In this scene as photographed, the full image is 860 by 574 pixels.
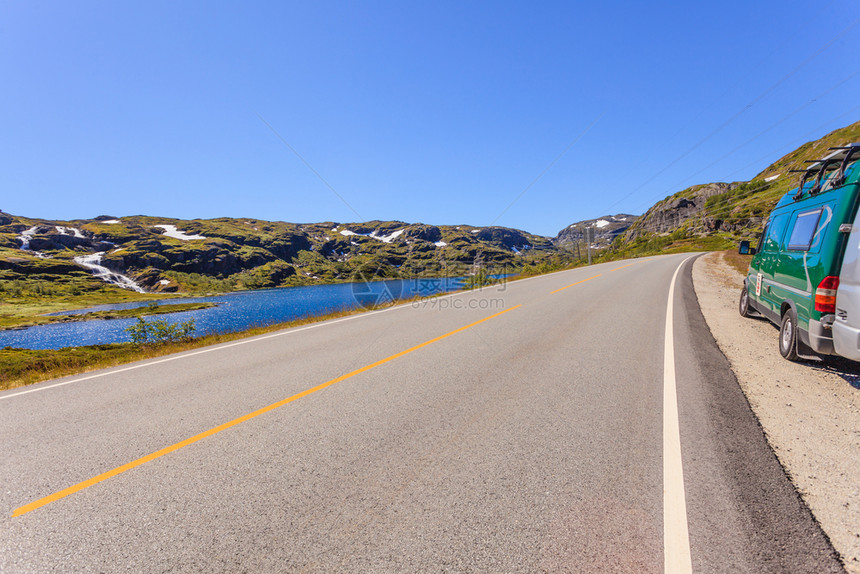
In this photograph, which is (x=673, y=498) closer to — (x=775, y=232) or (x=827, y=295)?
(x=827, y=295)

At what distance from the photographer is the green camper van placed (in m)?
4.95

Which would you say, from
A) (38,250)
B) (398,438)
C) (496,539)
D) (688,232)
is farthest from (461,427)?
(38,250)

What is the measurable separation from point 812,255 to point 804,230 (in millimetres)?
940

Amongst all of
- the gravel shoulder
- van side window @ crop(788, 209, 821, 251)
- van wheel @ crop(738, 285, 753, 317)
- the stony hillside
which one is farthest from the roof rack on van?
the stony hillside

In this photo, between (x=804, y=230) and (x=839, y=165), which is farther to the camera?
(x=804, y=230)

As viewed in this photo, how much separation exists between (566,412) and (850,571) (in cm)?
238

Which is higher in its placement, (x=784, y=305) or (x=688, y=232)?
(x=688, y=232)

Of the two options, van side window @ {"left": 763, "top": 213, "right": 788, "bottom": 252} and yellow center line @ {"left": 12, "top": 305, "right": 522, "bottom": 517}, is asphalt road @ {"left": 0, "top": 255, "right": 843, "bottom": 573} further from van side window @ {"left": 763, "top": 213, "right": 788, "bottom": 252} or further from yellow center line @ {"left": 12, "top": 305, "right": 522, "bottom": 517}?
van side window @ {"left": 763, "top": 213, "right": 788, "bottom": 252}

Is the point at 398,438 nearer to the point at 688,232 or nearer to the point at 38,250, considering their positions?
the point at 688,232

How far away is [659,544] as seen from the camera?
226 cm

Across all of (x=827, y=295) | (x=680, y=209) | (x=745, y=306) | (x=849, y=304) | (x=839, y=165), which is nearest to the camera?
(x=849, y=304)

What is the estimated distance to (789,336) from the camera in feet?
20.1

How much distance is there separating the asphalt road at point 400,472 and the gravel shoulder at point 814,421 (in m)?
0.14

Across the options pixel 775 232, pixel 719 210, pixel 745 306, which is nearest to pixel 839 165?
pixel 775 232
